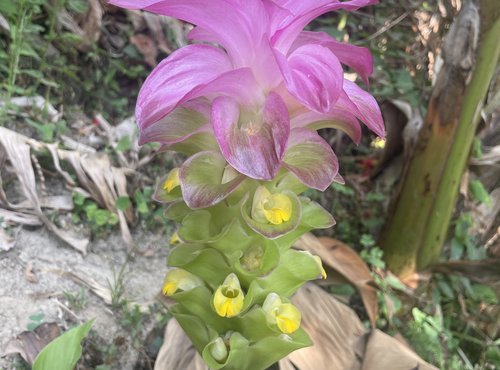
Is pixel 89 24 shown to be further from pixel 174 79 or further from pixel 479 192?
pixel 479 192

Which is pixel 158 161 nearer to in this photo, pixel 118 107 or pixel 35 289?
pixel 118 107

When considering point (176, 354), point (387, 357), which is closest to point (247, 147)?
A: point (176, 354)

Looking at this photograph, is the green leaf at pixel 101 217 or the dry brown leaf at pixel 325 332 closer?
the dry brown leaf at pixel 325 332

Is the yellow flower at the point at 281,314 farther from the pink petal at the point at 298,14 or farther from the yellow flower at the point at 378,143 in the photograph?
the yellow flower at the point at 378,143


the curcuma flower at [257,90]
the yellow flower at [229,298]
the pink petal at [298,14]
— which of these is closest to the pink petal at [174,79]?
the curcuma flower at [257,90]

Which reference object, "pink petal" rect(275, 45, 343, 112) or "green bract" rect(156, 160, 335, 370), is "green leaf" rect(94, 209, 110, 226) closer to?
"green bract" rect(156, 160, 335, 370)

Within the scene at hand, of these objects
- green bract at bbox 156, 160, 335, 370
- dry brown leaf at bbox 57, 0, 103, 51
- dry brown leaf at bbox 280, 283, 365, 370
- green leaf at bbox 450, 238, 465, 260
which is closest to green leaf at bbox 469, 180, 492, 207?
green leaf at bbox 450, 238, 465, 260
